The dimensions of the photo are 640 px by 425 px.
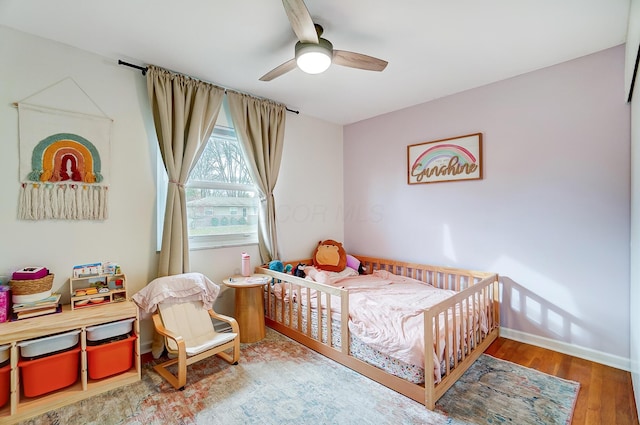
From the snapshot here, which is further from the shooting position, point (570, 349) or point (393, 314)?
point (570, 349)

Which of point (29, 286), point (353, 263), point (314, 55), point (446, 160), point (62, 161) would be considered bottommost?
point (353, 263)

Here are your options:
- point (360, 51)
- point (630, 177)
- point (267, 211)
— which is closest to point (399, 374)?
point (267, 211)

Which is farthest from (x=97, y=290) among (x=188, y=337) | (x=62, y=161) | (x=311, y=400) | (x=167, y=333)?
(x=311, y=400)

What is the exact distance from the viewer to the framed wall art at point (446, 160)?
118 inches

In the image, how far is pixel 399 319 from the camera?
2.16 metres

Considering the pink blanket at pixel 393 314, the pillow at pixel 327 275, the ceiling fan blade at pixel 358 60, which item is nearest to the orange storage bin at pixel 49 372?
the pink blanket at pixel 393 314

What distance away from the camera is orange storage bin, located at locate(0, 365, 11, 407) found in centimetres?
174

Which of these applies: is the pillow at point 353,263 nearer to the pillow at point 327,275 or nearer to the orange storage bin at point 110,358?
the pillow at point 327,275

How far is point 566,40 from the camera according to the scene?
2.19 m

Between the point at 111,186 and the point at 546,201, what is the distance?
378 cm

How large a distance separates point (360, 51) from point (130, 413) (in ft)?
9.96

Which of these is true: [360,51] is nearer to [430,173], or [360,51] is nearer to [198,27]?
[198,27]

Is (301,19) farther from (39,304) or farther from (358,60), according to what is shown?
(39,304)

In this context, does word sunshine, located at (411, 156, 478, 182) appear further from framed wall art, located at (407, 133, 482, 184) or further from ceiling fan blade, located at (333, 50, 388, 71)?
ceiling fan blade, located at (333, 50, 388, 71)
